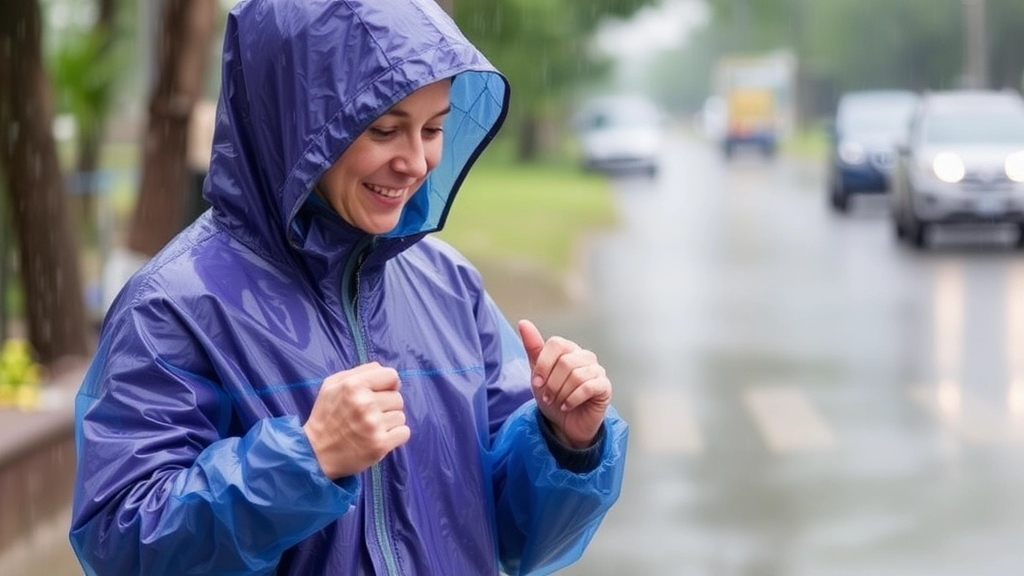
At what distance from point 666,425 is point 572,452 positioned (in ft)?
24.6

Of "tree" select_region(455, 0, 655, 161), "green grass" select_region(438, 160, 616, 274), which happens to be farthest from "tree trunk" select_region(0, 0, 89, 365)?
"tree" select_region(455, 0, 655, 161)

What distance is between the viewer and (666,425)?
10.1m

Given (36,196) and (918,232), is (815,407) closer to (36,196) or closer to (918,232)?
(36,196)

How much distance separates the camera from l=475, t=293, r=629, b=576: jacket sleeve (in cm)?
267

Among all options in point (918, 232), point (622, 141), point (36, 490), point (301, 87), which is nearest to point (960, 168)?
Answer: point (918, 232)

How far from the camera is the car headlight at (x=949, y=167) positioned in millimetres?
21156

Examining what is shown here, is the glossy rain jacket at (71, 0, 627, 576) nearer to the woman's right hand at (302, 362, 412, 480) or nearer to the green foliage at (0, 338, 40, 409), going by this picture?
the woman's right hand at (302, 362, 412, 480)

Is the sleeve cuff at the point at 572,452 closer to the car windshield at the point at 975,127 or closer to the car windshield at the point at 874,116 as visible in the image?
the car windshield at the point at 975,127

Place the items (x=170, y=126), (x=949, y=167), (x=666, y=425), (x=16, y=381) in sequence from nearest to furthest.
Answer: (x=16, y=381) → (x=666, y=425) → (x=170, y=126) → (x=949, y=167)

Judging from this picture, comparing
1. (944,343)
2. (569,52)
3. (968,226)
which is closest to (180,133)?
(944,343)

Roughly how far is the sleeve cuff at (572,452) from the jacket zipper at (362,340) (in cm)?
28

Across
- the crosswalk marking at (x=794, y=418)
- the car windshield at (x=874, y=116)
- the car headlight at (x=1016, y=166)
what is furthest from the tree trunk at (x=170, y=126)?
the car windshield at (x=874, y=116)

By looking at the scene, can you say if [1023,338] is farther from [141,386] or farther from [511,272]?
[141,386]

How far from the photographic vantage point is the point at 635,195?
36.1 m
